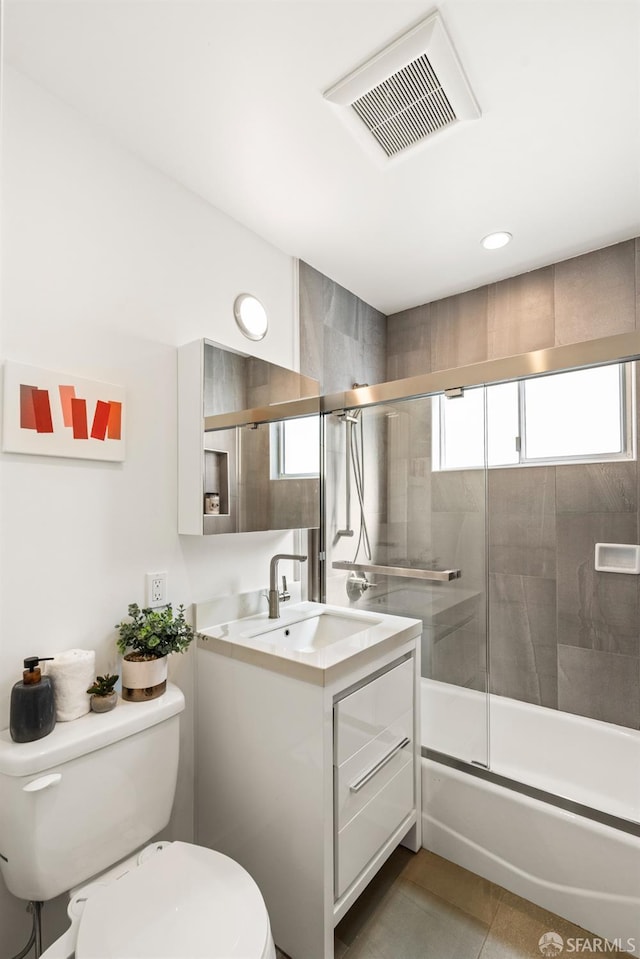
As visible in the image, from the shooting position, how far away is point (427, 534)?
2014 mm

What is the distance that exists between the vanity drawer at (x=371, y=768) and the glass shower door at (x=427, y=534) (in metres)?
0.23

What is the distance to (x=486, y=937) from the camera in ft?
4.73

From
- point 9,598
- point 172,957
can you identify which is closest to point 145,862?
point 172,957

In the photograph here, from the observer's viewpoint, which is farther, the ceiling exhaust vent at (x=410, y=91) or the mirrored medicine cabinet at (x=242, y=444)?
the mirrored medicine cabinet at (x=242, y=444)

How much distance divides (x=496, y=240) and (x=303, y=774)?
2225 mm

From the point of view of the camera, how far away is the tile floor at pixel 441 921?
4.61 ft

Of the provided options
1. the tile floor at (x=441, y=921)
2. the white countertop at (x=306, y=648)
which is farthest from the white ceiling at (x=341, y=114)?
the tile floor at (x=441, y=921)

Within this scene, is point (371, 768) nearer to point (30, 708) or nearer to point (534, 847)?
point (534, 847)

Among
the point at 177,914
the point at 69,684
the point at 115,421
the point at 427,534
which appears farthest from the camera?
the point at 427,534

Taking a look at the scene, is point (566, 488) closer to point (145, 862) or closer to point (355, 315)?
point (355, 315)

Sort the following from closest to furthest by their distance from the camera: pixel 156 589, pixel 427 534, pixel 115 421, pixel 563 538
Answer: pixel 115 421 → pixel 156 589 → pixel 427 534 → pixel 563 538

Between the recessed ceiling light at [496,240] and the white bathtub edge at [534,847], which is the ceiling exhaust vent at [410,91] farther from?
the white bathtub edge at [534,847]

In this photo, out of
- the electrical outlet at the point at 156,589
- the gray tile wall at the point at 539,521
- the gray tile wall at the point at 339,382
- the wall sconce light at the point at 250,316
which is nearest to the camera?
the electrical outlet at the point at 156,589

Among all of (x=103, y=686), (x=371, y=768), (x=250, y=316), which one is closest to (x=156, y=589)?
(x=103, y=686)
